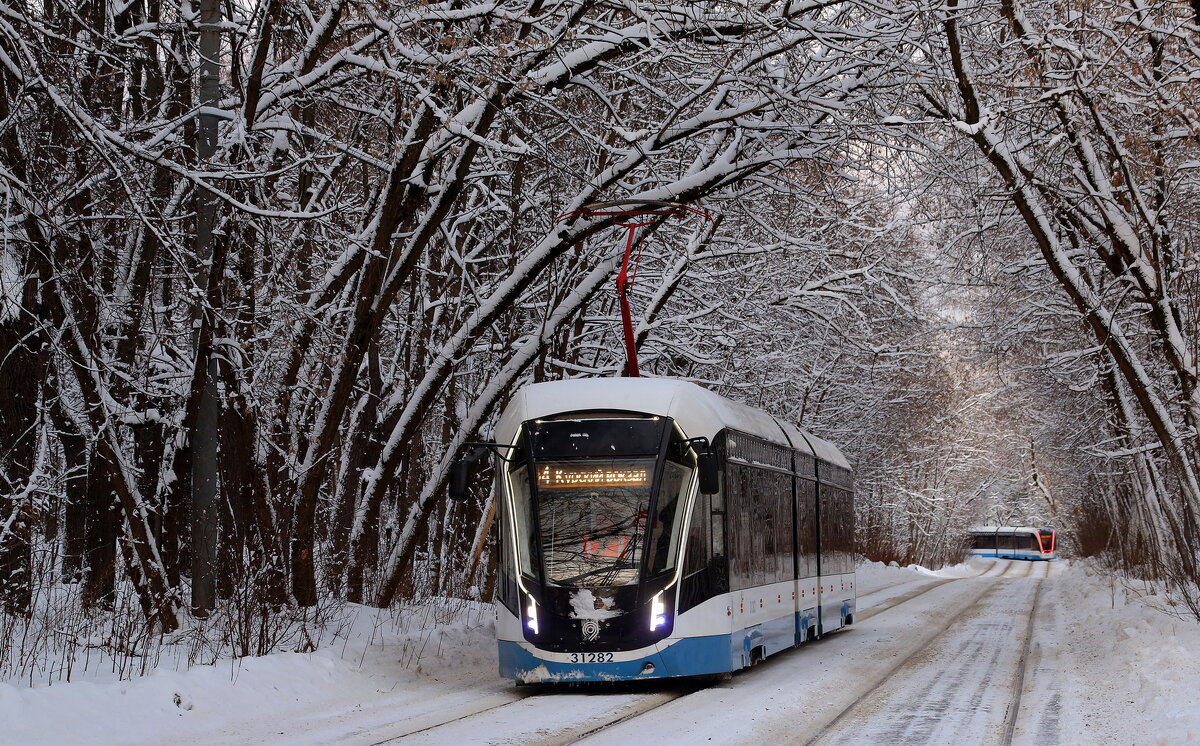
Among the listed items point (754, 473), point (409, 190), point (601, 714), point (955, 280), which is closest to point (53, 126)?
point (409, 190)

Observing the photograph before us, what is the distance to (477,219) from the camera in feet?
71.3

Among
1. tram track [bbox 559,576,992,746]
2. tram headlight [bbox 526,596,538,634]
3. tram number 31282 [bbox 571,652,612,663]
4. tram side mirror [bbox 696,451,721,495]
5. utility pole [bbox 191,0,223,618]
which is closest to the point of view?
tram track [bbox 559,576,992,746]

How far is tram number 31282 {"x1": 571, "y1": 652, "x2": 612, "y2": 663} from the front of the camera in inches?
503

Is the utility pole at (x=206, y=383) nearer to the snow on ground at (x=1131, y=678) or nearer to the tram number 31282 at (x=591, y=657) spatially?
the tram number 31282 at (x=591, y=657)

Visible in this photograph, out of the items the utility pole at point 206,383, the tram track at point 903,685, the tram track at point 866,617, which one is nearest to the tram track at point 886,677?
the tram track at point 903,685

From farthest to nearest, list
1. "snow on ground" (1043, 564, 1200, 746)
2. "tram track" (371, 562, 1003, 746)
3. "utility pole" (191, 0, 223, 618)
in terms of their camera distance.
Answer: "utility pole" (191, 0, 223, 618)
"snow on ground" (1043, 564, 1200, 746)
"tram track" (371, 562, 1003, 746)

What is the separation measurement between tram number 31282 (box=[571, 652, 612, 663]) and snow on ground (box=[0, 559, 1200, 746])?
2.18 ft

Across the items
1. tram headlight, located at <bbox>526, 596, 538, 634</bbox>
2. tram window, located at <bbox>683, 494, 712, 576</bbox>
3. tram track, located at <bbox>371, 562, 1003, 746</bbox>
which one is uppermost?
tram window, located at <bbox>683, 494, 712, 576</bbox>

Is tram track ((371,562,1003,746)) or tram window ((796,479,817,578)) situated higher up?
tram window ((796,479,817,578))

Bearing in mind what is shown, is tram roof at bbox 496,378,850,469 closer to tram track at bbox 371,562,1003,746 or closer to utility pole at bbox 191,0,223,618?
tram track at bbox 371,562,1003,746

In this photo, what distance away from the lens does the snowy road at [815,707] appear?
387 inches

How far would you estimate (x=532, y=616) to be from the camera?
13016 mm

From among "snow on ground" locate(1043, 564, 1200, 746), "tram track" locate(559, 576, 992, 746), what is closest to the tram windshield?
"tram track" locate(559, 576, 992, 746)

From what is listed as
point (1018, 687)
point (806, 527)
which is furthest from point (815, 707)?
point (806, 527)
